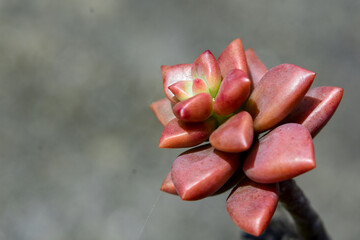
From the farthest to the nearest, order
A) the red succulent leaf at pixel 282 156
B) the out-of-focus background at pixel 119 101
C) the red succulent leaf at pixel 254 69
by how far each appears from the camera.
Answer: the out-of-focus background at pixel 119 101, the red succulent leaf at pixel 254 69, the red succulent leaf at pixel 282 156

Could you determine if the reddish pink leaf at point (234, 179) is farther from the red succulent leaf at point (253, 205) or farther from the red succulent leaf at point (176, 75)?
the red succulent leaf at point (176, 75)

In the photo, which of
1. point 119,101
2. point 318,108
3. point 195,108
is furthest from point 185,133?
point 119,101

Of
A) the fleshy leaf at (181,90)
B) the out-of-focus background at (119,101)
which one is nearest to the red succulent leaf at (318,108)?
the fleshy leaf at (181,90)

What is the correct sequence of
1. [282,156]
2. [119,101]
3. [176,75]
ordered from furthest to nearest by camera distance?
[119,101]
[176,75]
[282,156]

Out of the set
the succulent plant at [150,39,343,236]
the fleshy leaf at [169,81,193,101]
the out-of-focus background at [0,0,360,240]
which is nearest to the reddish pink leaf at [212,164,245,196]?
the succulent plant at [150,39,343,236]

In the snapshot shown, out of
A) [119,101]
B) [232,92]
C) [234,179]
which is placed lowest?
[119,101]

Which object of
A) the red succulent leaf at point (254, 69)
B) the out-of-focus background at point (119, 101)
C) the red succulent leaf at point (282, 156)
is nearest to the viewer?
the red succulent leaf at point (282, 156)

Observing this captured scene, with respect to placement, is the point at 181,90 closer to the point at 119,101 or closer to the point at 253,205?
the point at 253,205
